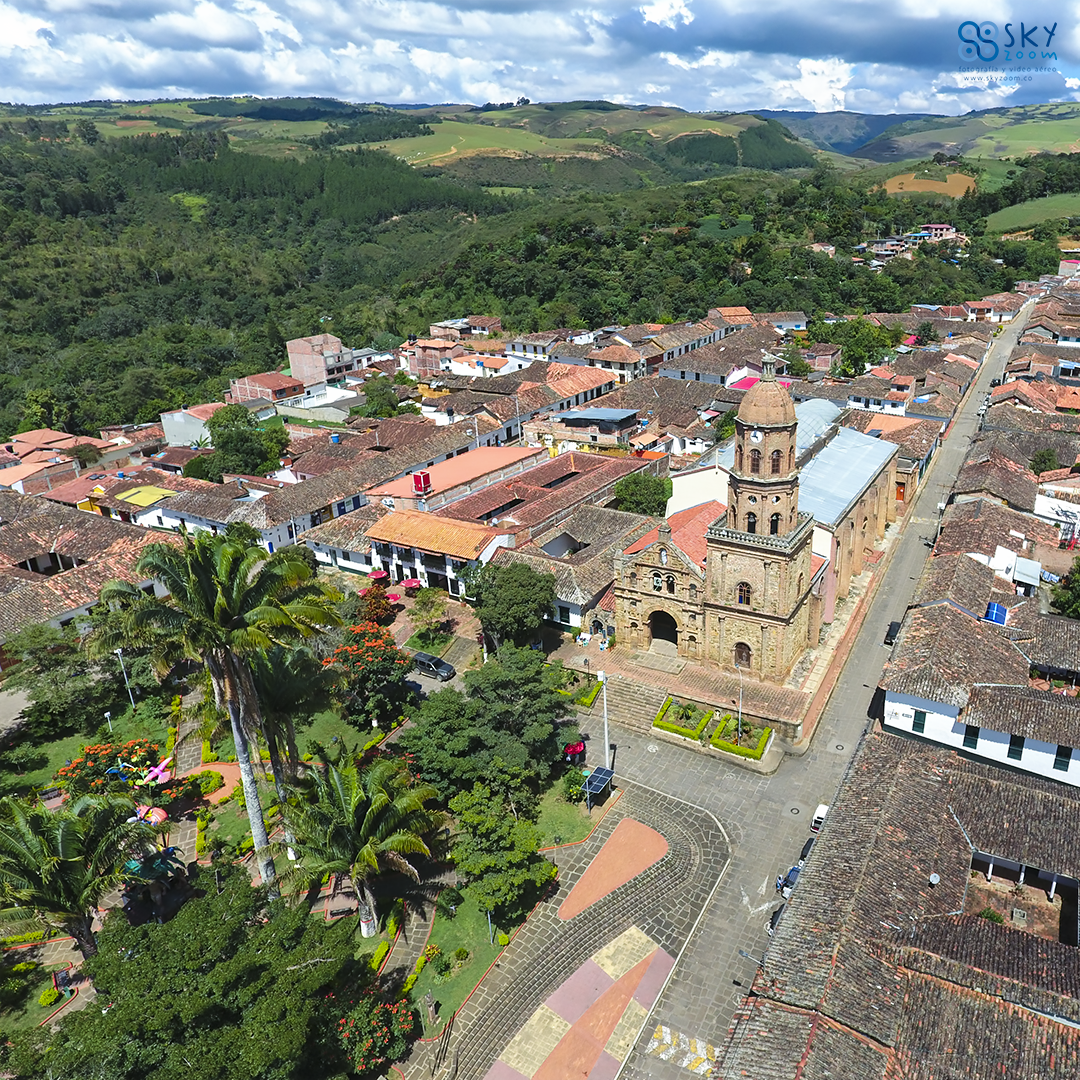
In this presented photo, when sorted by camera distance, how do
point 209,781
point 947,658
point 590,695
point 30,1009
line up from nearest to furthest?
point 30,1009 → point 209,781 → point 947,658 → point 590,695

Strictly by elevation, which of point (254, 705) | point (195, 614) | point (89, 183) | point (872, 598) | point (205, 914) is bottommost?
point (872, 598)

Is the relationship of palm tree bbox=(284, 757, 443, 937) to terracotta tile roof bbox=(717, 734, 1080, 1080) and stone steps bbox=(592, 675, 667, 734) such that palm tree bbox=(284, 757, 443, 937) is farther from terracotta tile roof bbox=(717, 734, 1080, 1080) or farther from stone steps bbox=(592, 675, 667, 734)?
stone steps bbox=(592, 675, 667, 734)

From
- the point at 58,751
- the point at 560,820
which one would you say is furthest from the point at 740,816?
the point at 58,751

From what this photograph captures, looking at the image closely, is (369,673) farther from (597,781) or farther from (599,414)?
(599,414)

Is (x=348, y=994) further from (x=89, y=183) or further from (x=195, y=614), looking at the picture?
(x=89, y=183)

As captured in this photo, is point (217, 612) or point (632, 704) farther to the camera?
A: point (632, 704)

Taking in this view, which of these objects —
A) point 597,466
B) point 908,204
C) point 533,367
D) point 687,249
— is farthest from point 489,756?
point 908,204

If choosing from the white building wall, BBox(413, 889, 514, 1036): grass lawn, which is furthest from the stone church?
BBox(413, 889, 514, 1036): grass lawn
